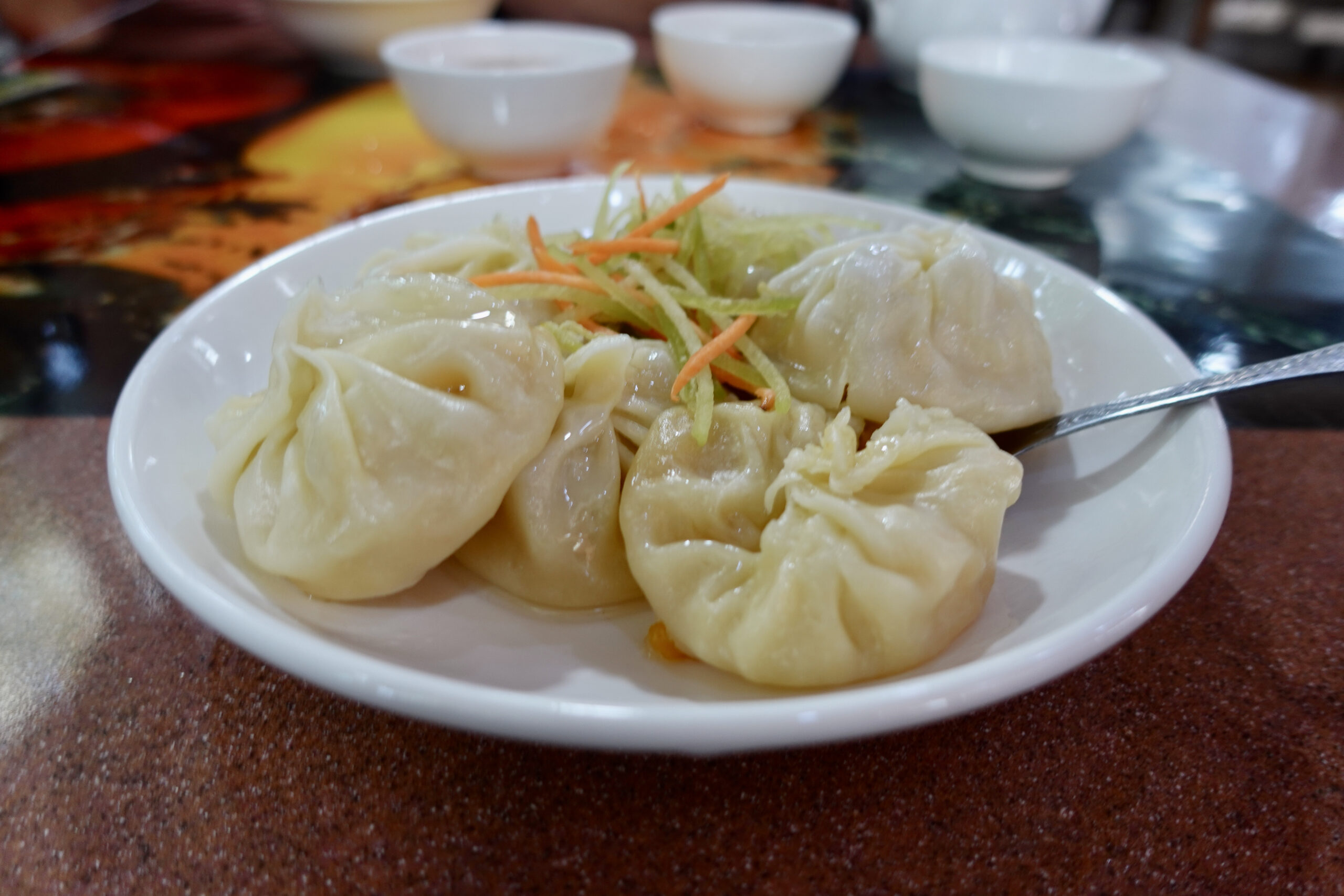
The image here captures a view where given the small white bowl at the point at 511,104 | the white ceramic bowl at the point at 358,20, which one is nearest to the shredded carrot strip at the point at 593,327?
the small white bowl at the point at 511,104

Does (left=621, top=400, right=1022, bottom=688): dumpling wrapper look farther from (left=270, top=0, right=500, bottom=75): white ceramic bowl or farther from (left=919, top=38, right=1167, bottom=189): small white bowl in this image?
(left=270, top=0, right=500, bottom=75): white ceramic bowl

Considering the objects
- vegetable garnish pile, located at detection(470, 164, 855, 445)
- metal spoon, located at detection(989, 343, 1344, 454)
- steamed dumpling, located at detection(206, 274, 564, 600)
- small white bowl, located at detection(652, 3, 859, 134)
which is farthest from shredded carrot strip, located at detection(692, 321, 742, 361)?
small white bowl, located at detection(652, 3, 859, 134)

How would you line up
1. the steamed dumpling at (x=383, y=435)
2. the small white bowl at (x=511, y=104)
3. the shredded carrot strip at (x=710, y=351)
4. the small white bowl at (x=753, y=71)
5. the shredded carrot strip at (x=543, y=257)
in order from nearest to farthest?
the steamed dumpling at (x=383, y=435) → the shredded carrot strip at (x=710, y=351) → the shredded carrot strip at (x=543, y=257) → the small white bowl at (x=511, y=104) → the small white bowl at (x=753, y=71)

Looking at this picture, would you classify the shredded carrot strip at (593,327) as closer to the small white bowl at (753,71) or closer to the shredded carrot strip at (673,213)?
the shredded carrot strip at (673,213)

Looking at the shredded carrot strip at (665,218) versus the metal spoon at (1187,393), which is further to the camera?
the shredded carrot strip at (665,218)

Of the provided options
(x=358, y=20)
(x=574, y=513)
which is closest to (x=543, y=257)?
(x=574, y=513)

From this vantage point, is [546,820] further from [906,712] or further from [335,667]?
[906,712]
